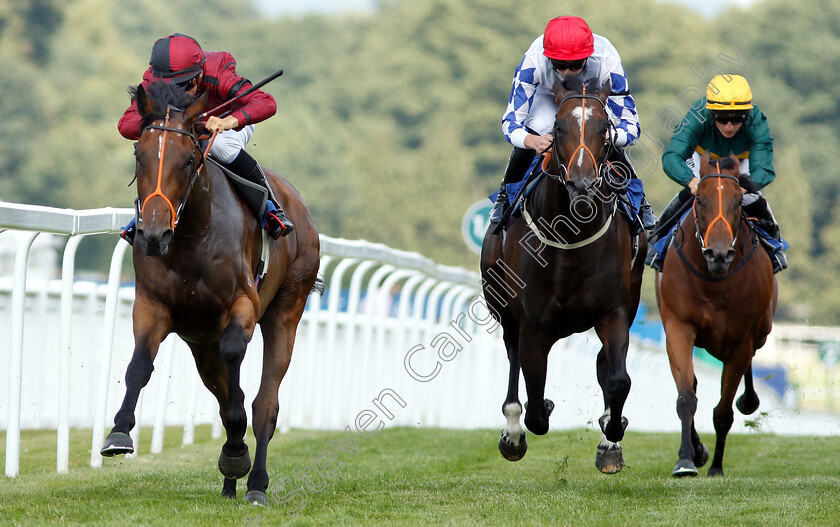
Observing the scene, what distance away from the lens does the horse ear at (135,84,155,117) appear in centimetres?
492

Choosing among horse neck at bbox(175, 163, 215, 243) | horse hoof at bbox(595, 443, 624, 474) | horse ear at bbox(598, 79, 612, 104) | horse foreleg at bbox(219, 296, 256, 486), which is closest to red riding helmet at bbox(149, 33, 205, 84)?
horse neck at bbox(175, 163, 215, 243)

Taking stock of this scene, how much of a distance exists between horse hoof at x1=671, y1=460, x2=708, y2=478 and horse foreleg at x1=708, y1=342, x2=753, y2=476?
75 cm

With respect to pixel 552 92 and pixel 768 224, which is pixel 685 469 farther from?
pixel 552 92

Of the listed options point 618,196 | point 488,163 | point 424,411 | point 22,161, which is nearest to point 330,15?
point 488,163

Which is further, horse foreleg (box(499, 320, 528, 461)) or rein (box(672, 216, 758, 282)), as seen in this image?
rein (box(672, 216, 758, 282))

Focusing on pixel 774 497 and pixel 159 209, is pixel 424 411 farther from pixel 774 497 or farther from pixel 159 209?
pixel 159 209

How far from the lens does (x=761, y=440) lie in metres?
9.52

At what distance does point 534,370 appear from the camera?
6.29 m

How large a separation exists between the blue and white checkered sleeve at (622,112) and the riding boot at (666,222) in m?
1.50

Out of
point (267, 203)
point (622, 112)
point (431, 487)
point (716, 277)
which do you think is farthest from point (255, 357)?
point (622, 112)

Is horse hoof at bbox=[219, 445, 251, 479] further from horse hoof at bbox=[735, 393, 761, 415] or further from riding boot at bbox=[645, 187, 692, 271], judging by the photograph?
horse hoof at bbox=[735, 393, 761, 415]

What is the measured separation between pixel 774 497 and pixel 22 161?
2955 cm

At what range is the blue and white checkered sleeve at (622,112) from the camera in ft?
19.4

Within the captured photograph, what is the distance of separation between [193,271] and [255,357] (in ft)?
12.7
